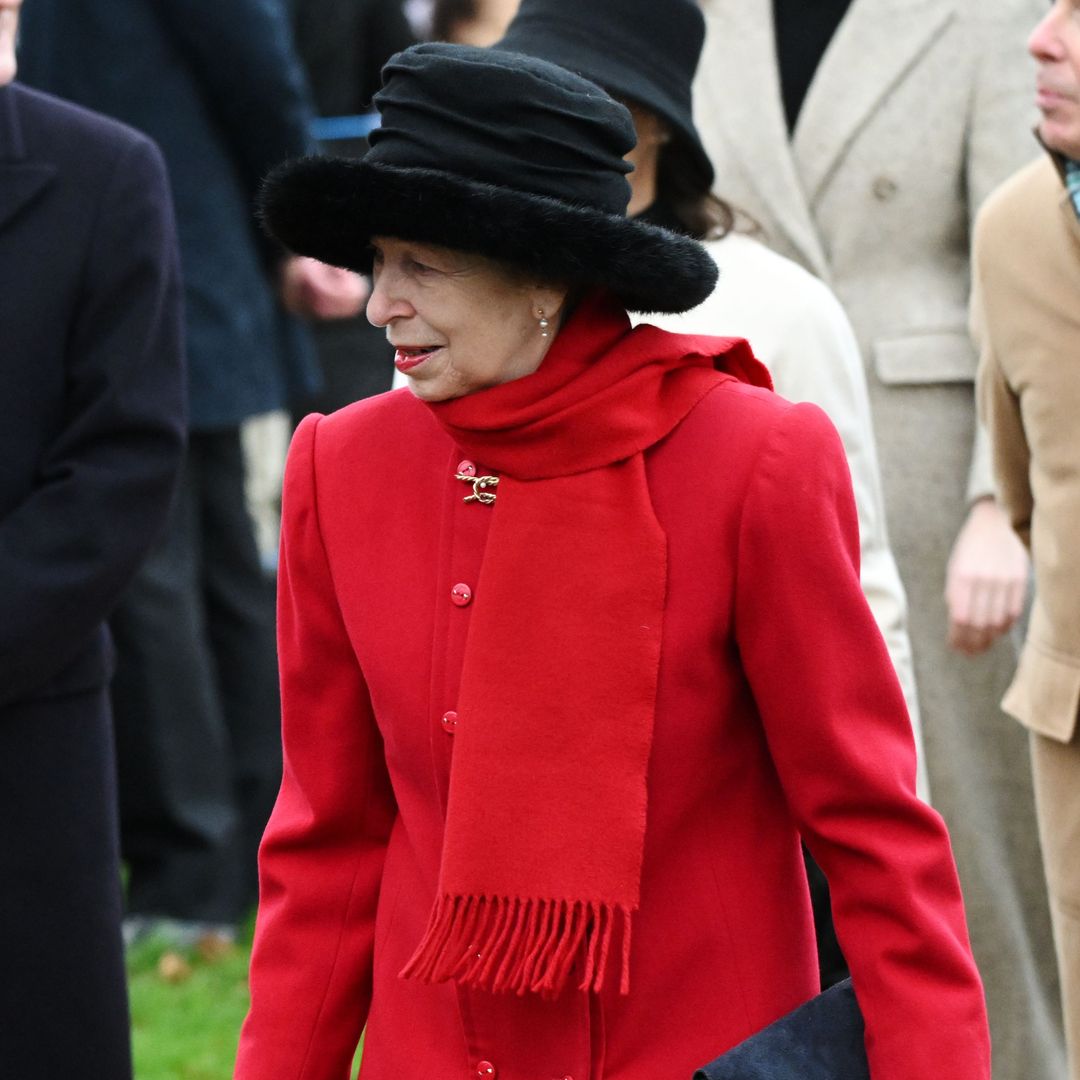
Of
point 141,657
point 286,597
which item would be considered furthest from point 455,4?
point 286,597

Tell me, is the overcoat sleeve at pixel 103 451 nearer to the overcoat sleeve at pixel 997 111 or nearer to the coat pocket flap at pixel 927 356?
the coat pocket flap at pixel 927 356

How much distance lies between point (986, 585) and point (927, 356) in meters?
0.45

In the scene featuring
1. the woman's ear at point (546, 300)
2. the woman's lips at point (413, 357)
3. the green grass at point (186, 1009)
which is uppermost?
the woman's ear at point (546, 300)

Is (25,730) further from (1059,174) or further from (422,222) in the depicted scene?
(1059,174)

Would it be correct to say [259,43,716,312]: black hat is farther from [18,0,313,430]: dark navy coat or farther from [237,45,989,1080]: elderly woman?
[18,0,313,430]: dark navy coat

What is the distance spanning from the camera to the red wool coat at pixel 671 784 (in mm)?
2424

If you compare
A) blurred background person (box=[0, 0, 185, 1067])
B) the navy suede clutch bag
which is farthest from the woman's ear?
blurred background person (box=[0, 0, 185, 1067])

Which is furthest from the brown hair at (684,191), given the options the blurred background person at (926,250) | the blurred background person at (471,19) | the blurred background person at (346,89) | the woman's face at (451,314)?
the blurred background person at (346,89)

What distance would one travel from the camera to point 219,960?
18.5ft

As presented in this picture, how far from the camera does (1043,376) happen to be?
368 cm

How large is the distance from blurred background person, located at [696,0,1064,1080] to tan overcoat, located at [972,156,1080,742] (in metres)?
0.43

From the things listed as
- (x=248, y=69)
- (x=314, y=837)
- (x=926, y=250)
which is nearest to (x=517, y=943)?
(x=314, y=837)

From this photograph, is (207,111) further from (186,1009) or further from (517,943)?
(517,943)

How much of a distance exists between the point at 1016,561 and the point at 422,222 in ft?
6.52
